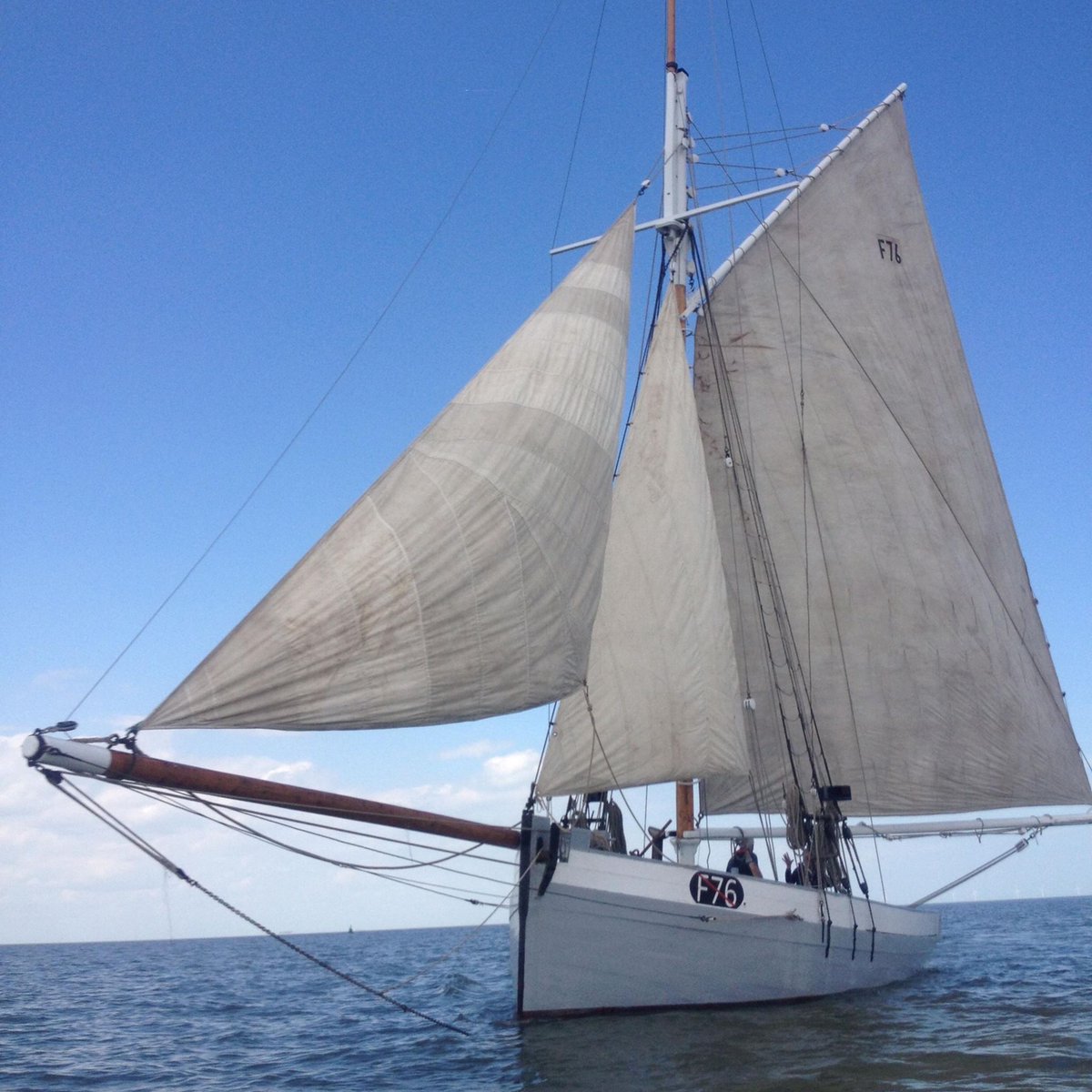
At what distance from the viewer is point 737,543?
2422cm

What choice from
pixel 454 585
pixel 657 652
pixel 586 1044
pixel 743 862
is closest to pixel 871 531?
pixel 657 652

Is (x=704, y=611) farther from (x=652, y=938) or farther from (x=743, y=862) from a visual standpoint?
(x=652, y=938)

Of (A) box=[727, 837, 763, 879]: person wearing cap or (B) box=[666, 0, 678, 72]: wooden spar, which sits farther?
(B) box=[666, 0, 678, 72]: wooden spar

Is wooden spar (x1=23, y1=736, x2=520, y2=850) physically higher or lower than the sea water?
higher

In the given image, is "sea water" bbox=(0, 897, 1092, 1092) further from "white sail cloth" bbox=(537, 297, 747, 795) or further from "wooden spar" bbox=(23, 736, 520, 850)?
"white sail cloth" bbox=(537, 297, 747, 795)

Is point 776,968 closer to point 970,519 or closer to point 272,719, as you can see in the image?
point 272,719

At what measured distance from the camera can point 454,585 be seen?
1073 cm

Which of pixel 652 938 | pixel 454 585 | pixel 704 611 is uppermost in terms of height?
pixel 704 611

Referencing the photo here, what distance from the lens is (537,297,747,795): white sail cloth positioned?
58.0 ft

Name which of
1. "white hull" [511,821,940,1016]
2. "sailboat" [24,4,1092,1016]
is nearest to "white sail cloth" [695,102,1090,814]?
"sailboat" [24,4,1092,1016]

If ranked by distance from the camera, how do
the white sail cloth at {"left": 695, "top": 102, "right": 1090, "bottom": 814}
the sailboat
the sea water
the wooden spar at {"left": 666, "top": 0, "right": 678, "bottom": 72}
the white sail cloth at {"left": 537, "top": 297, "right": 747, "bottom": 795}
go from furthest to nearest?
the wooden spar at {"left": 666, "top": 0, "right": 678, "bottom": 72}
the white sail cloth at {"left": 695, "top": 102, "right": 1090, "bottom": 814}
the white sail cloth at {"left": 537, "top": 297, "right": 747, "bottom": 795}
the sea water
the sailboat

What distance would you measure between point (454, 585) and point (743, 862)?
1016cm

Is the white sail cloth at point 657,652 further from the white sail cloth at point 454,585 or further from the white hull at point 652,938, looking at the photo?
the white sail cloth at point 454,585

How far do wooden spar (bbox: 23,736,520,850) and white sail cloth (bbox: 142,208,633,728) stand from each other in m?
0.80
